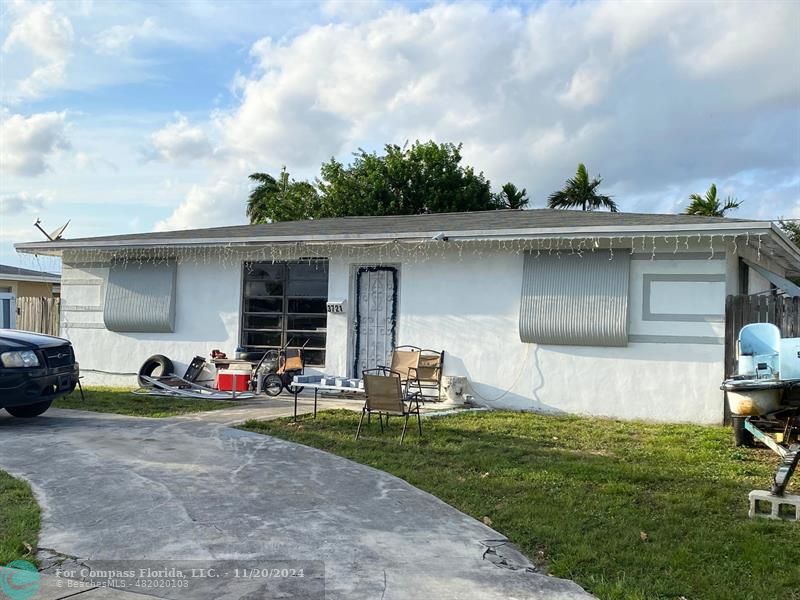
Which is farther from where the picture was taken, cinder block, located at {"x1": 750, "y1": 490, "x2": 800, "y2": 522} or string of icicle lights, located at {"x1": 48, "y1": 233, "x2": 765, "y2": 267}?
string of icicle lights, located at {"x1": 48, "y1": 233, "x2": 765, "y2": 267}

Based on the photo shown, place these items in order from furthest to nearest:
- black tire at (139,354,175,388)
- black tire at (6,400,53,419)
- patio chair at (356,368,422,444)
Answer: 1. black tire at (139,354,175,388)
2. black tire at (6,400,53,419)
3. patio chair at (356,368,422,444)

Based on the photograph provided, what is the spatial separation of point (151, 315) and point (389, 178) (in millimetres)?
20545

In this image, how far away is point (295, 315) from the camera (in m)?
13.5

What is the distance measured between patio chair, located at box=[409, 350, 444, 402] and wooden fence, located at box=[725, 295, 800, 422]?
4.29 metres

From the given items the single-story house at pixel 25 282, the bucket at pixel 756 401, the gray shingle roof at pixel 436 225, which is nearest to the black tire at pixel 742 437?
the bucket at pixel 756 401

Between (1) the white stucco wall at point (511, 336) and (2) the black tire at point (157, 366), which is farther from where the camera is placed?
(2) the black tire at point (157, 366)

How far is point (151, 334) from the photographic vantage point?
47.1 feet

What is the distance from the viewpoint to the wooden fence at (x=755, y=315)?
9359 millimetres

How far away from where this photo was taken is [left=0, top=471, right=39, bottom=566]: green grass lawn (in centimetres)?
447

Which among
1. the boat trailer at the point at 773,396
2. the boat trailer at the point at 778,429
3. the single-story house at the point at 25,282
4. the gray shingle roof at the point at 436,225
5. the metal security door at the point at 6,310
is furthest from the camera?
the single-story house at the point at 25,282

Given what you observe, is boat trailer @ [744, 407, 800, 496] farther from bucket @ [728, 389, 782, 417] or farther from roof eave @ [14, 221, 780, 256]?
roof eave @ [14, 221, 780, 256]

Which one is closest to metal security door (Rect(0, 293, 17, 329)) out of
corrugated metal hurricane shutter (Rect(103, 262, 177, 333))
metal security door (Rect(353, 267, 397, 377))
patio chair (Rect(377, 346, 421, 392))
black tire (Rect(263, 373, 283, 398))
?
corrugated metal hurricane shutter (Rect(103, 262, 177, 333))

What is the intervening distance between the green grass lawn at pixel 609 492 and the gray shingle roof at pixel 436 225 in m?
2.95

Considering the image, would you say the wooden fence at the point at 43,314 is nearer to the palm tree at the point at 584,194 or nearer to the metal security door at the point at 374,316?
the metal security door at the point at 374,316
